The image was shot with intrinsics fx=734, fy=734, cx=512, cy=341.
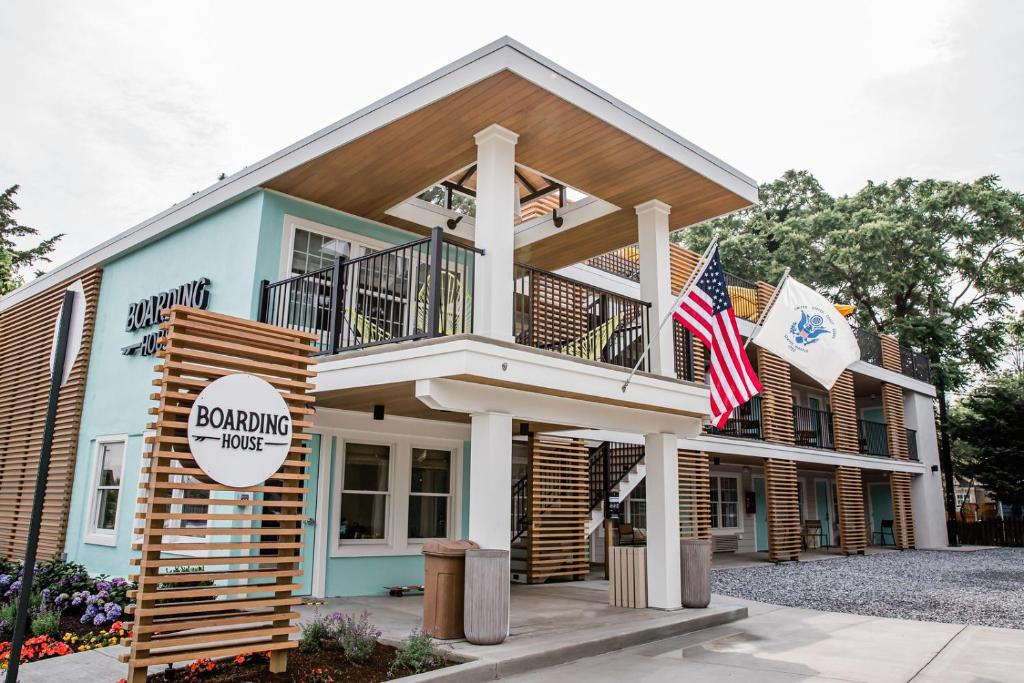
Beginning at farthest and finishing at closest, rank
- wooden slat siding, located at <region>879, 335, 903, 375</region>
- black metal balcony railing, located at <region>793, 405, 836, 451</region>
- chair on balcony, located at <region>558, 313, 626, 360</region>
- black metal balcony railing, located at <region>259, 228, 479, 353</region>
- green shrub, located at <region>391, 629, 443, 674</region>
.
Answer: wooden slat siding, located at <region>879, 335, 903, 375</region>, black metal balcony railing, located at <region>793, 405, 836, 451</region>, chair on balcony, located at <region>558, 313, 626, 360</region>, black metal balcony railing, located at <region>259, 228, 479, 353</region>, green shrub, located at <region>391, 629, 443, 674</region>

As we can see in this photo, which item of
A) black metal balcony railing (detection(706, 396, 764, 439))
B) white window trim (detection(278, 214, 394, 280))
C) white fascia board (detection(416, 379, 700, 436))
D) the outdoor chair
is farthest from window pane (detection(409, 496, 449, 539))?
the outdoor chair

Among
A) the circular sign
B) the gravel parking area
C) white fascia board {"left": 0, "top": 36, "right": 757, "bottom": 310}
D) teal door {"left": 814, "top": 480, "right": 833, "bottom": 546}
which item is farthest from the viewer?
teal door {"left": 814, "top": 480, "right": 833, "bottom": 546}

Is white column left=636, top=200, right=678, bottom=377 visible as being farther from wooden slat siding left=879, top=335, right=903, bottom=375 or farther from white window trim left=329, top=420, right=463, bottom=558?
wooden slat siding left=879, top=335, right=903, bottom=375

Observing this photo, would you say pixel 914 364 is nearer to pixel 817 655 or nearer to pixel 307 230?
pixel 817 655

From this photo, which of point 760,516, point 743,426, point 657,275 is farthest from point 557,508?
point 760,516

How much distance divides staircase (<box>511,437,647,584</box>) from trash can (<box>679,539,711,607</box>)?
3.75 meters

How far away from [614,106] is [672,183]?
1829mm

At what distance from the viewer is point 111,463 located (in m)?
11.5

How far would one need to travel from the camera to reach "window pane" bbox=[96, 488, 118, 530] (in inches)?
443

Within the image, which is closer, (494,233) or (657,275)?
(494,233)

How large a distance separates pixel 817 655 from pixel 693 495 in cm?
815

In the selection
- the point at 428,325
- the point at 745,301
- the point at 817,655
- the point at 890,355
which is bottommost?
the point at 817,655

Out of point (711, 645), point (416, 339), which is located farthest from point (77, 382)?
point (711, 645)

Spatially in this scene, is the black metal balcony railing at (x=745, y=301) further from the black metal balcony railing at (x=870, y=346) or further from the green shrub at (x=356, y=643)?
the green shrub at (x=356, y=643)
